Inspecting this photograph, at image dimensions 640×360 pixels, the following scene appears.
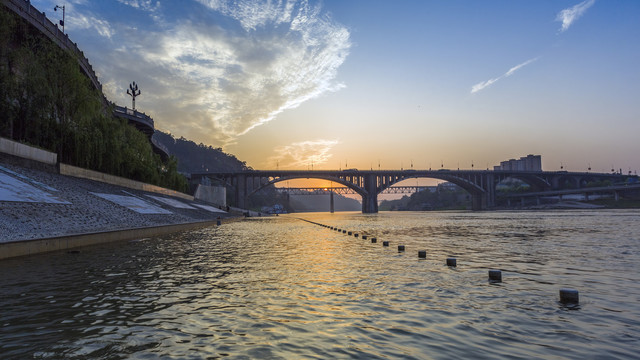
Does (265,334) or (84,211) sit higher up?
(84,211)

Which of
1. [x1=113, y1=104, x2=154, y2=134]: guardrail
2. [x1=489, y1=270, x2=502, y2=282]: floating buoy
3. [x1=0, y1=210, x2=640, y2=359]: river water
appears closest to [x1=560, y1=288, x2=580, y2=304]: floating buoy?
[x1=0, y1=210, x2=640, y2=359]: river water

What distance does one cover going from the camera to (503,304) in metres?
8.43

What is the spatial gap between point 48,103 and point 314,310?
34555mm

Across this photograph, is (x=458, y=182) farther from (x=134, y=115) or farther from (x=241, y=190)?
(x=134, y=115)

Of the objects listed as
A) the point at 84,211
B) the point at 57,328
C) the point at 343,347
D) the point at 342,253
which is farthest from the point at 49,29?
the point at 343,347

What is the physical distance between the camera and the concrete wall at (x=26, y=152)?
2450 cm

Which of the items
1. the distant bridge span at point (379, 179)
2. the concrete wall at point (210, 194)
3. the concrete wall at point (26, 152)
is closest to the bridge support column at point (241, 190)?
the distant bridge span at point (379, 179)

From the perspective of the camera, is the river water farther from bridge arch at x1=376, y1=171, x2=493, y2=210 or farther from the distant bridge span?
bridge arch at x1=376, y1=171, x2=493, y2=210

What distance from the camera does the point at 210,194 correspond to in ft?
287

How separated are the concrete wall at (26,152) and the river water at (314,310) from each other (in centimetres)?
1431

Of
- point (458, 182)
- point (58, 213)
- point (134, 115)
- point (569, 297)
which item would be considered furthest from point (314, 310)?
point (458, 182)

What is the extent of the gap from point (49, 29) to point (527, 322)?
46.0 meters

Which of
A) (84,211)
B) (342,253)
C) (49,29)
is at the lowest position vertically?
(342,253)

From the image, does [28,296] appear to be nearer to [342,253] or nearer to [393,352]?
[393,352]
